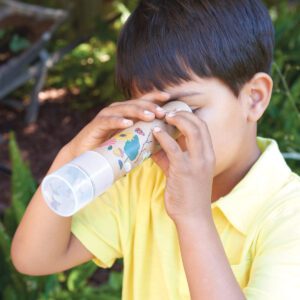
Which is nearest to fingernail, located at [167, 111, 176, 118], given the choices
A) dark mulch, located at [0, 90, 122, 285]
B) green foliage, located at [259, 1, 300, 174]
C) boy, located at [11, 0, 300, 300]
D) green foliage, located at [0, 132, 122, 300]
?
boy, located at [11, 0, 300, 300]

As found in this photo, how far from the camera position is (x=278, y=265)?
112cm

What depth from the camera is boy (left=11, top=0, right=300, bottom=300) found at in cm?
112

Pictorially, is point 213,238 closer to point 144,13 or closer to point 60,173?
point 60,173

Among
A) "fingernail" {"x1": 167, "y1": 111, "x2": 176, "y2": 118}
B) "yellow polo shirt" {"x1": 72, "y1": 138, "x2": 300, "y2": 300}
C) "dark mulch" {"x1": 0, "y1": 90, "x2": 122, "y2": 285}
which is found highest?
"fingernail" {"x1": 167, "y1": 111, "x2": 176, "y2": 118}

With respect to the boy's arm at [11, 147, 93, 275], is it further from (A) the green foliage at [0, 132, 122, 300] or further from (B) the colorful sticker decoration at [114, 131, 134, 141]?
(A) the green foliage at [0, 132, 122, 300]

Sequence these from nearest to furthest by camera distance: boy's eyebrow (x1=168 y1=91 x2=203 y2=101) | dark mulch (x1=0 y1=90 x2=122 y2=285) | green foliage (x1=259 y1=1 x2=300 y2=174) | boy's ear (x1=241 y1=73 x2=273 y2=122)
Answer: boy's eyebrow (x1=168 y1=91 x2=203 y2=101)
boy's ear (x1=241 y1=73 x2=273 y2=122)
green foliage (x1=259 y1=1 x2=300 y2=174)
dark mulch (x1=0 y1=90 x2=122 y2=285)

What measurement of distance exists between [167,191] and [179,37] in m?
0.39

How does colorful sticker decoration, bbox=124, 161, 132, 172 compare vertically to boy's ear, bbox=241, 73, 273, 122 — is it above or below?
above

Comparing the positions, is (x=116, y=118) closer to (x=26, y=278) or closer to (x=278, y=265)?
(x=278, y=265)

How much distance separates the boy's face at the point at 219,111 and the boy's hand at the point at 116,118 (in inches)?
2.4

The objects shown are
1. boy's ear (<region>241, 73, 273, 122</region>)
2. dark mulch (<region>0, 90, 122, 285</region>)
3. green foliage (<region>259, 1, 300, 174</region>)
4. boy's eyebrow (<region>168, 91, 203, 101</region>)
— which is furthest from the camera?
dark mulch (<region>0, 90, 122, 285</region>)

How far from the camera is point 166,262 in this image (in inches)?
53.7

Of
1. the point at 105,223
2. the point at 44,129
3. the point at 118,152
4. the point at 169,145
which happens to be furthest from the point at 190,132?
the point at 44,129

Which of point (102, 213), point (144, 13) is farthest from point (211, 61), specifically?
point (102, 213)
